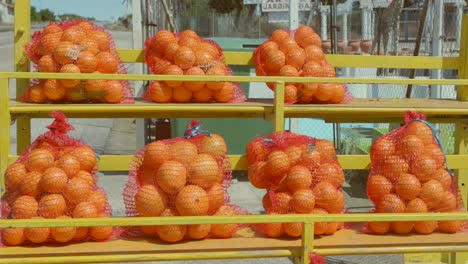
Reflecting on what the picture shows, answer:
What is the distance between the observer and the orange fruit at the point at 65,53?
145 inches

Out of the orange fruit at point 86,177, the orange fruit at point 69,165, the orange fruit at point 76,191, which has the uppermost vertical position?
the orange fruit at point 69,165

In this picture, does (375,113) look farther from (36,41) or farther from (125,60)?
(36,41)

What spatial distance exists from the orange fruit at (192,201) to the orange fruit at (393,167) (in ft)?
3.51

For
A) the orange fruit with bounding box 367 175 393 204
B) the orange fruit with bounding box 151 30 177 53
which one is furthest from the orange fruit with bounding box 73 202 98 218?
the orange fruit with bounding box 367 175 393 204

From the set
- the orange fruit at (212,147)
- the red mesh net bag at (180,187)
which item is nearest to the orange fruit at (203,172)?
the red mesh net bag at (180,187)

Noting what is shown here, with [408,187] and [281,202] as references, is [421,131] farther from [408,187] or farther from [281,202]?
[281,202]

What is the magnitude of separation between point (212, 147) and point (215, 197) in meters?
0.30

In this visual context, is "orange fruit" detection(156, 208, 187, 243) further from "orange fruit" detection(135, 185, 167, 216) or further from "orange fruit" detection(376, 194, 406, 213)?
"orange fruit" detection(376, 194, 406, 213)

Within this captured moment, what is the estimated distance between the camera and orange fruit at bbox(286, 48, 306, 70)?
400 cm

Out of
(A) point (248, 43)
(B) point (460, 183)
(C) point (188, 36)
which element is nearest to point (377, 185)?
(B) point (460, 183)

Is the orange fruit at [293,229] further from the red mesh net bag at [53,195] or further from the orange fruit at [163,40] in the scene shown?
the orange fruit at [163,40]

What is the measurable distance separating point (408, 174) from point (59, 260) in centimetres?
191

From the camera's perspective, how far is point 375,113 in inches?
149

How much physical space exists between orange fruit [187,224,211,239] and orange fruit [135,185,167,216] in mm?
182
